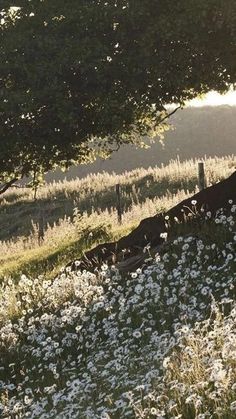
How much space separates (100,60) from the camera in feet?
51.0

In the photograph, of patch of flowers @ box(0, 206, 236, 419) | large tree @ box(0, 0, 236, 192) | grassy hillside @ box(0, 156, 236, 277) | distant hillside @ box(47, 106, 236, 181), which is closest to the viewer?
patch of flowers @ box(0, 206, 236, 419)

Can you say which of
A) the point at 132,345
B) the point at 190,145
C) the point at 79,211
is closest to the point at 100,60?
the point at 132,345

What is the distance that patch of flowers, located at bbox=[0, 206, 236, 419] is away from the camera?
765cm

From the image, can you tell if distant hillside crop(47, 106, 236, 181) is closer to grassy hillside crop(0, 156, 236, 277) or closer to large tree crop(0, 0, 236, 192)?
grassy hillside crop(0, 156, 236, 277)

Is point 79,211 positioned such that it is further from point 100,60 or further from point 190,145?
point 190,145

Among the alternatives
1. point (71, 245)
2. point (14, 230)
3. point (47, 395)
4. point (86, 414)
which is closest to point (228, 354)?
point (86, 414)

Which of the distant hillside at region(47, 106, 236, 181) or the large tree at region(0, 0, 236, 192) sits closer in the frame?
the large tree at region(0, 0, 236, 192)

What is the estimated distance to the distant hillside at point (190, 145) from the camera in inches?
6324

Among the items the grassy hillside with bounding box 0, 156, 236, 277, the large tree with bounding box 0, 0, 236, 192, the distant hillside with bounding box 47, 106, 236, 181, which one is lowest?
the distant hillside with bounding box 47, 106, 236, 181

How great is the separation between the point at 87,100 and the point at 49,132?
47.7 inches

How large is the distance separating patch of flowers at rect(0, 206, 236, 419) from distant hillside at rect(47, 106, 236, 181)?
5508 inches

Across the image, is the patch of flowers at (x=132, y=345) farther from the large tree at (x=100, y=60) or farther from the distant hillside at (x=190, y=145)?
the distant hillside at (x=190, y=145)

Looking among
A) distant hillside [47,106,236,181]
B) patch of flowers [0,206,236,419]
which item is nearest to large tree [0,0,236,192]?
patch of flowers [0,206,236,419]

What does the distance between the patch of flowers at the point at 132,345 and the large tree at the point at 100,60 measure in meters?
3.80
